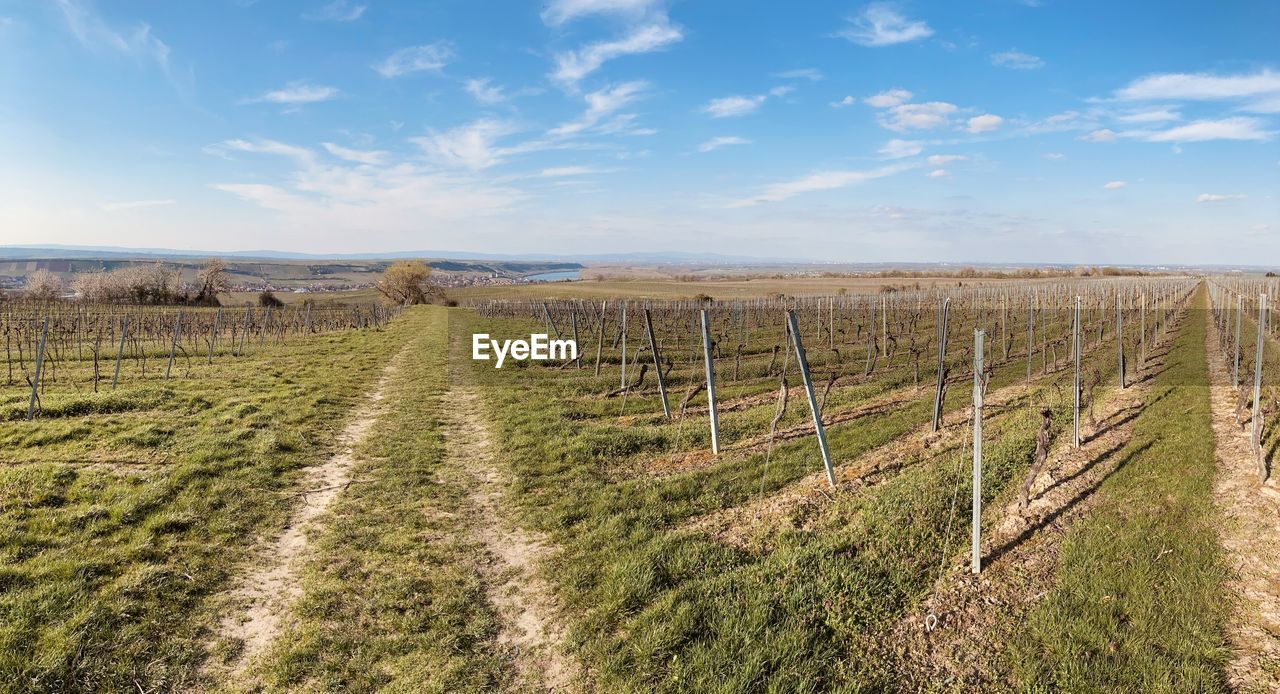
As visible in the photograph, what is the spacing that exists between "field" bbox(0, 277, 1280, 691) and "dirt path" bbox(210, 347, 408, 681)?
3 centimetres

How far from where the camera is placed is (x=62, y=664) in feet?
12.5

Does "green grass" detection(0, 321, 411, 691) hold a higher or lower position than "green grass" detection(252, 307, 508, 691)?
higher

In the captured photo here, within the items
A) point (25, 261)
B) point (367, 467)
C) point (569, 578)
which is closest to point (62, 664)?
point (569, 578)

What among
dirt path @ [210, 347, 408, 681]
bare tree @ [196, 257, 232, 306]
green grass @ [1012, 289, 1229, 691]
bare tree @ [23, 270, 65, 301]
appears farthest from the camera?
bare tree @ [196, 257, 232, 306]

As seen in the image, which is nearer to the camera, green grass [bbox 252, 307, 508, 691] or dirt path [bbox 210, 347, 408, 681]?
green grass [bbox 252, 307, 508, 691]

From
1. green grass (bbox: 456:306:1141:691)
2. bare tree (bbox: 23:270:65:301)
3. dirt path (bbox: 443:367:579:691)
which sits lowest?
dirt path (bbox: 443:367:579:691)

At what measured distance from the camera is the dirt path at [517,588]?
3949 mm

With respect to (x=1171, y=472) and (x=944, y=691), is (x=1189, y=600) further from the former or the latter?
(x=1171, y=472)

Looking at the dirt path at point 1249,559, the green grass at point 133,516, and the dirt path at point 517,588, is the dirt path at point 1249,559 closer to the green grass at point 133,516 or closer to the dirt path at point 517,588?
the dirt path at point 517,588

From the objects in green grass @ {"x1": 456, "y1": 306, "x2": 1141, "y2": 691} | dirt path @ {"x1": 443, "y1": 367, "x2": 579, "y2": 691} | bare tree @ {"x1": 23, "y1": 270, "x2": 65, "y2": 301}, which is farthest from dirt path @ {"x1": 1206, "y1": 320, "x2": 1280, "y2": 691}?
bare tree @ {"x1": 23, "y1": 270, "x2": 65, "y2": 301}

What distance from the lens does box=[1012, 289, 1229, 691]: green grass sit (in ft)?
12.5

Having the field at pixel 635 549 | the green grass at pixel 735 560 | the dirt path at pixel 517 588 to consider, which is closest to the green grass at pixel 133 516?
the field at pixel 635 549

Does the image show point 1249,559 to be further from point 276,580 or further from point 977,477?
point 276,580

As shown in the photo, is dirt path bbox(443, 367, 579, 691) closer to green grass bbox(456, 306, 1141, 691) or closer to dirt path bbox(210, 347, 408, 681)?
green grass bbox(456, 306, 1141, 691)
